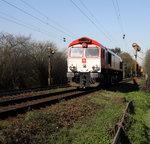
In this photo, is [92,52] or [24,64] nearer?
[92,52]

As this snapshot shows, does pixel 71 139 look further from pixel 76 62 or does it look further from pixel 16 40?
pixel 16 40

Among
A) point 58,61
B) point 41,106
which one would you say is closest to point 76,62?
point 41,106

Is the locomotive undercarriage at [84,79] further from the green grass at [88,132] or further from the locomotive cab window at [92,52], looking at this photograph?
the green grass at [88,132]

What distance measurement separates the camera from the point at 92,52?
17.7 meters

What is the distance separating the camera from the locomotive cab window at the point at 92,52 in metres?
17.6

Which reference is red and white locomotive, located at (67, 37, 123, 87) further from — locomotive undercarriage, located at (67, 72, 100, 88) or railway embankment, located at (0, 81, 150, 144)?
railway embankment, located at (0, 81, 150, 144)

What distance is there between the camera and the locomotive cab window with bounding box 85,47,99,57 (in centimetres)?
1759

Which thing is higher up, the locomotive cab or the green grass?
the locomotive cab

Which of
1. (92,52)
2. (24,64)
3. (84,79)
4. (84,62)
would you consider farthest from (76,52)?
(24,64)

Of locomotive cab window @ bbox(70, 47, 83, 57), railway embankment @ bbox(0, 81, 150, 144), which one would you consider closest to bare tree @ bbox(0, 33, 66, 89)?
locomotive cab window @ bbox(70, 47, 83, 57)

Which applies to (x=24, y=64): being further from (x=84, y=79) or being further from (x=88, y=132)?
(x=88, y=132)

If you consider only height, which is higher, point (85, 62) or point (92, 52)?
point (92, 52)

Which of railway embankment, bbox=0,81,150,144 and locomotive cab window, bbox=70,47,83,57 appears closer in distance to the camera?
railway embankment, bbox=0,81,150,144

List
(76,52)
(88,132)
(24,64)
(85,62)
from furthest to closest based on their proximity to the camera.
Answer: (24,64), (76,52), (85,62), (88,132)
